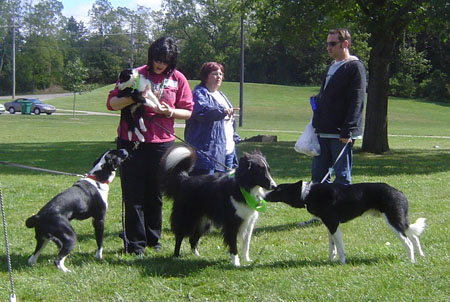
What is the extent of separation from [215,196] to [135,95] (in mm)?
1328

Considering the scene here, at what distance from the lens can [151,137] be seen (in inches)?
213

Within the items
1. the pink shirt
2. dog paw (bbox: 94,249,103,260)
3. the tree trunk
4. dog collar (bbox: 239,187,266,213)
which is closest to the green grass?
dog paw (bbox: 94,249,103,260)

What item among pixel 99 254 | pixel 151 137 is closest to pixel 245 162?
pixel 151 137

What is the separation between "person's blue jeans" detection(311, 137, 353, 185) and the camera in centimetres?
614

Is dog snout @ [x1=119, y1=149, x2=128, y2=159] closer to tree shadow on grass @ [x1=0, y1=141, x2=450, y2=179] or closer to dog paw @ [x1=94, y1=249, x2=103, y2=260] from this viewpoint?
dog paw @ [x1=94, y1=249, x2=103, y2=260]

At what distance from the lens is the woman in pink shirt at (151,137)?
17.5 feet

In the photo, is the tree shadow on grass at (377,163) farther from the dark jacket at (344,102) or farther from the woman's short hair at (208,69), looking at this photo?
the woman's short hair at (208,69)

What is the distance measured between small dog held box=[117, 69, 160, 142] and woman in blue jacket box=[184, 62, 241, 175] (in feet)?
3.24

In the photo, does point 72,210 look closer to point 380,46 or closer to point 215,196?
point 215,196

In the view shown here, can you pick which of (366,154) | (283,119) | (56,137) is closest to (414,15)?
(366,154)

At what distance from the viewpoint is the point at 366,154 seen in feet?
53.5

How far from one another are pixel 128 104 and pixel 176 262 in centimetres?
173

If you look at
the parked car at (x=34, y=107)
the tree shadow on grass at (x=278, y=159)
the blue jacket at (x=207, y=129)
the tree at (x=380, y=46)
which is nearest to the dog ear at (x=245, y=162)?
the blue jacket at (x=207, y=129)

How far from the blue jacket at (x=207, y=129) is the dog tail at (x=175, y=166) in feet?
2.19
